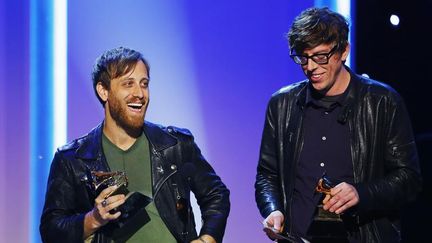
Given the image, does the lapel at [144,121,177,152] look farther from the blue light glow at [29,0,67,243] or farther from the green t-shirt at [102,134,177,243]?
the blue light glow at [29,0,67,243]

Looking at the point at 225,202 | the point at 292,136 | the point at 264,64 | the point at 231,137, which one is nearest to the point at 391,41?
the point at 264,64

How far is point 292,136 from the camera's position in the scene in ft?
9.44

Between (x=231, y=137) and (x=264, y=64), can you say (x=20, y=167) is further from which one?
(x=264, y=64)

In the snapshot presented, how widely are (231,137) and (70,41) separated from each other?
1.03 m

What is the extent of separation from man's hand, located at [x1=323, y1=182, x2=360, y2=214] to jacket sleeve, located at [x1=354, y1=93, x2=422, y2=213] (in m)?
0.05

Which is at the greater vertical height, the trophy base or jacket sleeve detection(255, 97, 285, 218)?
jacket sleeve detection(255, 97, 285, 218)

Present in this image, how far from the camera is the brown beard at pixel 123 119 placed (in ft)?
8.91

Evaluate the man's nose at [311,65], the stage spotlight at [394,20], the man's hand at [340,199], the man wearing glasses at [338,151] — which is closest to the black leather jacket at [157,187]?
the man wearing glasses at [338,151]

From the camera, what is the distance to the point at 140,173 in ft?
8.90

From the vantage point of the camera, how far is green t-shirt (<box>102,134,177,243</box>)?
8.66ft

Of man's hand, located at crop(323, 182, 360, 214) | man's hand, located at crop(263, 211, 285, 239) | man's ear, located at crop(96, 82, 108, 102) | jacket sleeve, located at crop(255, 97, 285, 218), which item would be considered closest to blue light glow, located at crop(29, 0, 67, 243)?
man's ear, located at crop(96, 82, 108, 102)

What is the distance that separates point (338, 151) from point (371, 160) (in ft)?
0.46

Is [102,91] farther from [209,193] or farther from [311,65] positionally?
[311,65]

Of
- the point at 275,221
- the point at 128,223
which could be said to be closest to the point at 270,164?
the point at 275,221
